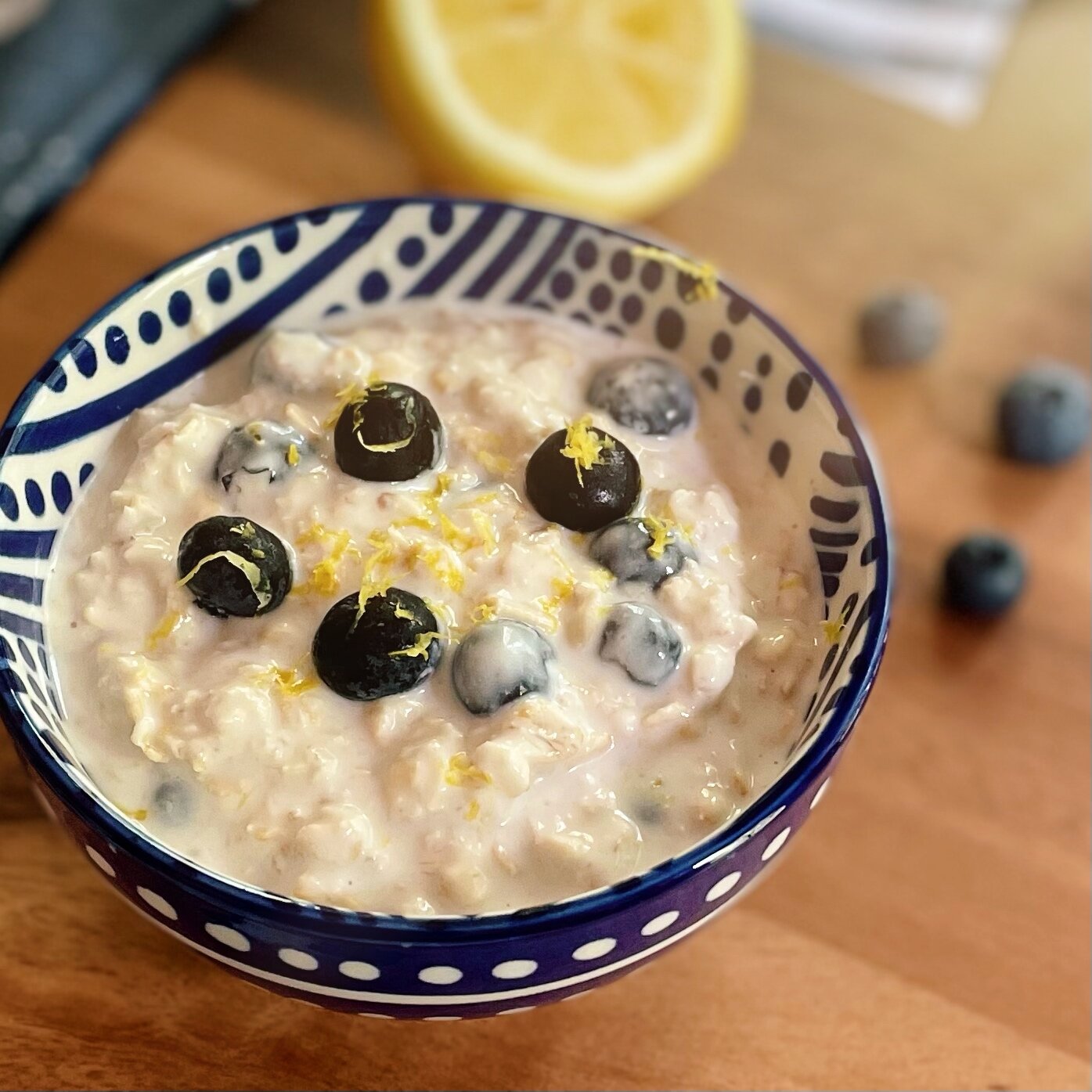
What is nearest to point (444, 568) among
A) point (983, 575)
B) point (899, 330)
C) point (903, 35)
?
point (983, 575)

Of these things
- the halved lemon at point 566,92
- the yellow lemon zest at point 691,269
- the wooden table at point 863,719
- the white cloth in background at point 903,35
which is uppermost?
the white cloth in background at point 903,35

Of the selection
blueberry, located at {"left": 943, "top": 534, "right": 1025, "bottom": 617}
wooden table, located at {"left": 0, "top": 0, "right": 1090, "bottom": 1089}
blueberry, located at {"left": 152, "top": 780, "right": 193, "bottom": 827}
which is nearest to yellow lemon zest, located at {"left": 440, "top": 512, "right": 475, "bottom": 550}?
blueberry, located at {"left": 152, "top": 780, "right": 193, "bottom": 827}

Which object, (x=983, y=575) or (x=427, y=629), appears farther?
(x=983, y=575)

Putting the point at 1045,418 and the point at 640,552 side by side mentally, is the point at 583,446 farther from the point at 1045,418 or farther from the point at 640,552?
the point at 1045,418

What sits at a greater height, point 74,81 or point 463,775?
point 74,81

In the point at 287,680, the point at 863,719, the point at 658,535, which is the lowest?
the point at 863,719

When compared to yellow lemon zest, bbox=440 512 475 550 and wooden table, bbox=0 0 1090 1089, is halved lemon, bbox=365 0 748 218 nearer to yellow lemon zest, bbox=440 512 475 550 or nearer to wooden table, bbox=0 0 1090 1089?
wooden table, bbox=0 0 1090 1089

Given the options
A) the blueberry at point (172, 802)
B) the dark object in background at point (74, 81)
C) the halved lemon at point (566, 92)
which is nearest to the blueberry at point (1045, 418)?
the halved lemon at point (566, 92)

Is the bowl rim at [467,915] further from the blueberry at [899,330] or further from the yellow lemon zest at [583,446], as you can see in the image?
the blueberry at [899,330]
